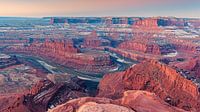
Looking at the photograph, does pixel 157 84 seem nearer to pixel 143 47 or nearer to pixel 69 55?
pixel 69 55

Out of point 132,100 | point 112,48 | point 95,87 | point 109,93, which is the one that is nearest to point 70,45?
point 112,48

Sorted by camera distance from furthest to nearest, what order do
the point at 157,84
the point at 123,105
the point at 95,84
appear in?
the point at 95,84, the point at 157,84, the point at 123,105

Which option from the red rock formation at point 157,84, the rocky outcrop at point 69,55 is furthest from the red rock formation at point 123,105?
the rocky outcrop at point 69,55

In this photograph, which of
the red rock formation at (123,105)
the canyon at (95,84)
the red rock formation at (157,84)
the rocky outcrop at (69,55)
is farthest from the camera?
the rocky outcrop at (69,55)

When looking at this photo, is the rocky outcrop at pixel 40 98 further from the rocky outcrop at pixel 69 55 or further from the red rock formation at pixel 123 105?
the rocky outcrop at pixel 69 55

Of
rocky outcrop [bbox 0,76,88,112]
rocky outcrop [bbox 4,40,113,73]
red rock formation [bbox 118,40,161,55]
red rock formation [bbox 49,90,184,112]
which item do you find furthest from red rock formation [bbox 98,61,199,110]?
red rock formation [bbox 118,40,161,55]

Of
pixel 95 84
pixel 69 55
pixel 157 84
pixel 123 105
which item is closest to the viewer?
pixel 123 105

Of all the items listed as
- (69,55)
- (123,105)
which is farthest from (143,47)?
(123,105)
